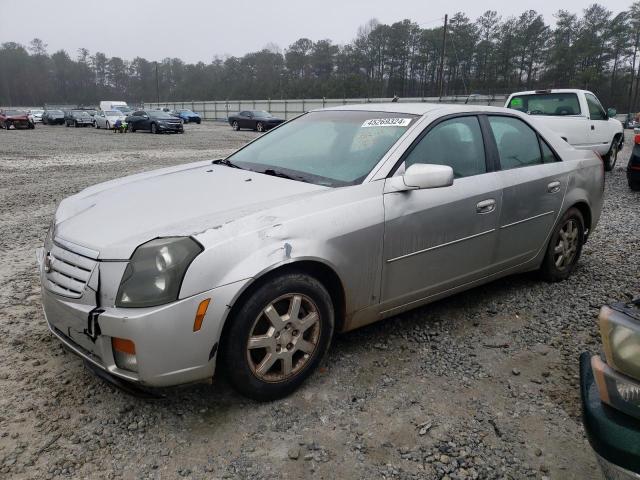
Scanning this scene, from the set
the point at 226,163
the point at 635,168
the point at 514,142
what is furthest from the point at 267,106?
the point at 514,142

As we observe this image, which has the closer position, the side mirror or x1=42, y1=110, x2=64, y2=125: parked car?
the side mirror

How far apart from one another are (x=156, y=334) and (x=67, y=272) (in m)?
0.63

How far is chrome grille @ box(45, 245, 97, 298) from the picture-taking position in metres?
2.25

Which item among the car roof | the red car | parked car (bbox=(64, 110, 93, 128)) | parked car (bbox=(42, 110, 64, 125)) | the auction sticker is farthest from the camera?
parked car (bbox=(42, 110, 64, 125))

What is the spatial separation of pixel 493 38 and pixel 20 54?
310 ft

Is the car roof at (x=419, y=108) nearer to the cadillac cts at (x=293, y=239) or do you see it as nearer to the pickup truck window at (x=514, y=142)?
the cadillac cts at (x=293, y=239)

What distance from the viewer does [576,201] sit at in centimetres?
409

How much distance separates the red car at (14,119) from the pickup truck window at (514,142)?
115ft

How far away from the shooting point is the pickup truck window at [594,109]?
10.1 metres

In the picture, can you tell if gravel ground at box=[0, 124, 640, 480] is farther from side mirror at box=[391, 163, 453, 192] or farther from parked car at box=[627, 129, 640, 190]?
parked car at box=[627, 129, 640, 190]

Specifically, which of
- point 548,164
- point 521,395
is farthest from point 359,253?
point 548,164

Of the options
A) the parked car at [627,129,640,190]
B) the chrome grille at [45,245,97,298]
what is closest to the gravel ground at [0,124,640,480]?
the chrome grille at [45,245,97,298]

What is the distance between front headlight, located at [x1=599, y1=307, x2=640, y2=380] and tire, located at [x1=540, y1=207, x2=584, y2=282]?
272 centimetres

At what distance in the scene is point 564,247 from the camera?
4.20 metres
